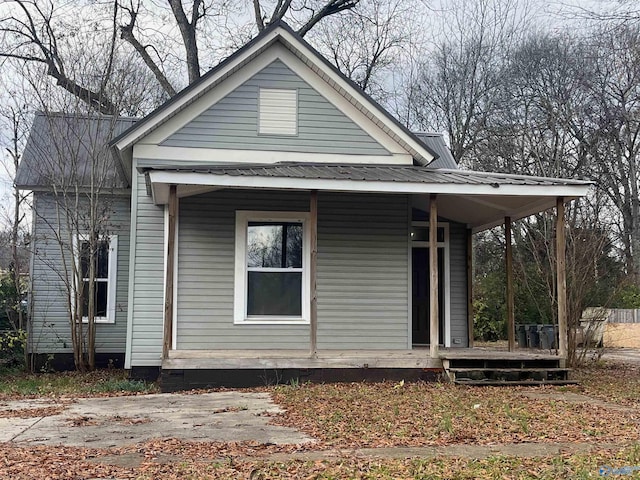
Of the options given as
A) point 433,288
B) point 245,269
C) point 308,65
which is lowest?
point 433,288

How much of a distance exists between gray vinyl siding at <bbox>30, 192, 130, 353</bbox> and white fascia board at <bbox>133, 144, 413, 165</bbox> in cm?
314

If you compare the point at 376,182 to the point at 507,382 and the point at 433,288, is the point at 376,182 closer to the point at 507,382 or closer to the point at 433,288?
the point at 433,288

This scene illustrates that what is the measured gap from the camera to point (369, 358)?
11.0 meters

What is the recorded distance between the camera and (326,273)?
1220cm

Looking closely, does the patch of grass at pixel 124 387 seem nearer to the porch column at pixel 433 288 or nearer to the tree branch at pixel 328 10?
the porch column at pixel 433 288

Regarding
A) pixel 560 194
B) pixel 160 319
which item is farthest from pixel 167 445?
pixel 560 194

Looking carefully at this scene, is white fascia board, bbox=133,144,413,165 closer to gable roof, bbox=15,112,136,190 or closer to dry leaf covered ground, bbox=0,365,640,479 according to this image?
gable roof, bbox=15,112,136,190

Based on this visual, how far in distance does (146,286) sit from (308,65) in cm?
472

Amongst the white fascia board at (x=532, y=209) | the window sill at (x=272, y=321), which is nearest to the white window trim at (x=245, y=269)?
the window sill at (x=272, y=321)

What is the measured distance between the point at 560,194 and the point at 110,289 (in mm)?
8874

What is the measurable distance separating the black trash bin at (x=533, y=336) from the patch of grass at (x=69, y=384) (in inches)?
455

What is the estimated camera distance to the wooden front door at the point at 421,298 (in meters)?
14.3

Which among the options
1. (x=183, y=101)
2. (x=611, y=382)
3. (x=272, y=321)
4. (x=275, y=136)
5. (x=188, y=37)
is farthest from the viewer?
(x=188, y=37)

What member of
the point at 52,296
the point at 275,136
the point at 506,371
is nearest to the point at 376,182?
the point at 275,136
